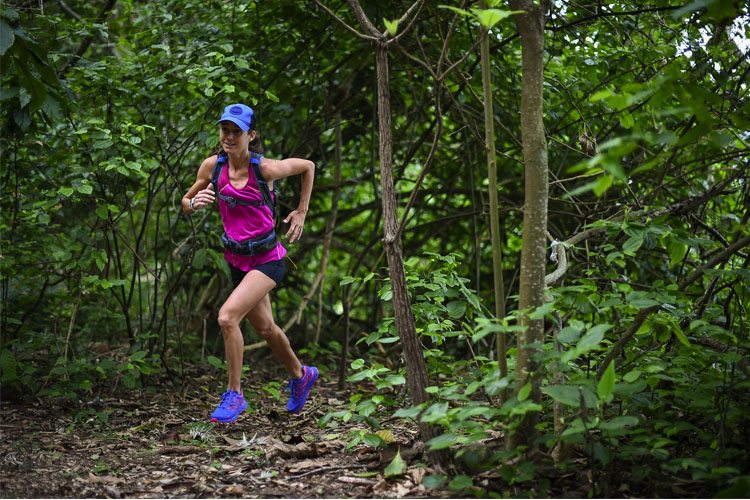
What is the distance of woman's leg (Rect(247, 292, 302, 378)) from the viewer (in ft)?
15.1

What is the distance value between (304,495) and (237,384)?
143 cm

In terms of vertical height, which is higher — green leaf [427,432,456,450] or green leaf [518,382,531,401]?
green leaf [518,382,531,401]

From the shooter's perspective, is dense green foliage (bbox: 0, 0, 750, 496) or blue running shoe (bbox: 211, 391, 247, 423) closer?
dense green foliage (bbox: 0, 0, 750, 496)

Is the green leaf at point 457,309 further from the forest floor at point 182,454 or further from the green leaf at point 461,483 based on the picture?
the green leaf at point 461,483

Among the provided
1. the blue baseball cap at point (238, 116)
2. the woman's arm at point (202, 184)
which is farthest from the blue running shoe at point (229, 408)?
the blue baseball cap at point (238, 116)

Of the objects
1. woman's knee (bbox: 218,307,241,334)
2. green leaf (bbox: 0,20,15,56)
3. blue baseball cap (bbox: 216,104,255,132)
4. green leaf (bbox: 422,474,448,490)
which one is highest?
green leaf (bbox: 0,20,15,56)

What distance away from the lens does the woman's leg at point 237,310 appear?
14.0ft

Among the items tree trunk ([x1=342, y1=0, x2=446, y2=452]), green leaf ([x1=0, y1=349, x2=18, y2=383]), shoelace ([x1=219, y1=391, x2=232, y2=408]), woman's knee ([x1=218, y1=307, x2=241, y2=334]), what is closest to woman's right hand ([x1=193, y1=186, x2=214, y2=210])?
woman's knee ([x1=218, y1=307, x2=241, y2=334])

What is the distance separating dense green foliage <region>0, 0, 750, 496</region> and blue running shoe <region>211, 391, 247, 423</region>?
64 centimetres

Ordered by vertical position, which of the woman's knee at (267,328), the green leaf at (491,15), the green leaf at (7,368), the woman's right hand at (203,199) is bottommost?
the green leaf at (7,368)

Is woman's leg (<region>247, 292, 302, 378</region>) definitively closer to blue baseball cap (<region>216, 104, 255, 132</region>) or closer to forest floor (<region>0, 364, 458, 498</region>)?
forest floor (<region>0, 364, 458, 498</region>)

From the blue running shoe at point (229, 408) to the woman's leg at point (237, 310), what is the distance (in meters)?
0.06

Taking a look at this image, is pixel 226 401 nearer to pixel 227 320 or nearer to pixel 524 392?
pixel 227 320

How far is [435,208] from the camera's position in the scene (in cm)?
750
